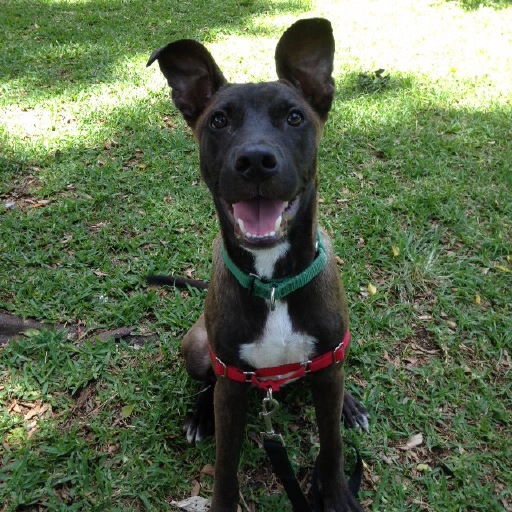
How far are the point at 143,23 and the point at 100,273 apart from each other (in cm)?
598

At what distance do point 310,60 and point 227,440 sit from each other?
189 centimetres

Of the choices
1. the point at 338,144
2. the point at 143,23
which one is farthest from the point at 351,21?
the point at 338,144

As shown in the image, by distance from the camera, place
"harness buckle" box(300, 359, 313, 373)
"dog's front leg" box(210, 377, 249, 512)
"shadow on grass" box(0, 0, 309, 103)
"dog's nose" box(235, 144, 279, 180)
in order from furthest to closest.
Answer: "shadow on grass" box(0, 0, 309, 103)
"dog's front leg" box(210, 377, 249, 512)
"harness buckle" box(300, 359, 313, 373)
"dog's nose" box(235, 144, 279, 180)

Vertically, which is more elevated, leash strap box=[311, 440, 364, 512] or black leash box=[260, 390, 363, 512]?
black leash box=[260, 390, 363, 512]

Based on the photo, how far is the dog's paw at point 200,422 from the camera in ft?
9.74

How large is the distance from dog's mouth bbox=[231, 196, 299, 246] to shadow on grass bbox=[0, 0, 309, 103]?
198 inches

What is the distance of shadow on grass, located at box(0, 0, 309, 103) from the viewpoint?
672 centimetres

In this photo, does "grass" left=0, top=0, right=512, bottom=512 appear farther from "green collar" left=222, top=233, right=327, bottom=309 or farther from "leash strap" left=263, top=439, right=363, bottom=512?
"green collar" left=222, top=233, right=327, bottom=309

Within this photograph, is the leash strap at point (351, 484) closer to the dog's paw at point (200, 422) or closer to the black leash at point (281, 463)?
the black leash at point (281, 463)

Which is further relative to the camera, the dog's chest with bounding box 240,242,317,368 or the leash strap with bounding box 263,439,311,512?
the leash strap with bounding box 263,439,311,512

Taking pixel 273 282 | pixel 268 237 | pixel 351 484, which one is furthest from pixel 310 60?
pixel 351 484

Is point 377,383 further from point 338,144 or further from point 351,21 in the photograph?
point 351,21

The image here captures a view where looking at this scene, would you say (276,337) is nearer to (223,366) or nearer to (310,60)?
(223,366)

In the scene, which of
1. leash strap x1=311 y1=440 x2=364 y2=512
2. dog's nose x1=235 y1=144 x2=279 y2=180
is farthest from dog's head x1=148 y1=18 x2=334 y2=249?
leash strap x1=311 y1=440 x2=364 y2=512
